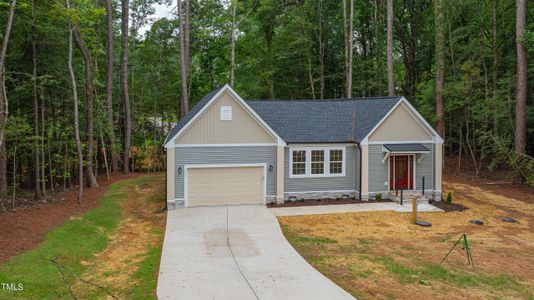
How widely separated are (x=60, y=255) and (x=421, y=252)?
368 inches

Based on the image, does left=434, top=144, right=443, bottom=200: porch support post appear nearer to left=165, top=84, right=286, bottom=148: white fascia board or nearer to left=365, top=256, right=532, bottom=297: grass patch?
left=165, top=84, right=286, bottom=148: white fascia board

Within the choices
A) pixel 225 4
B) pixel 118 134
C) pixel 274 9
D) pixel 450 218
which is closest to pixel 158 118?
pixel 118 134

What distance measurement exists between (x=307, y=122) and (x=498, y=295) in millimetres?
11350

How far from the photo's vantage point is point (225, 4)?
27844mm

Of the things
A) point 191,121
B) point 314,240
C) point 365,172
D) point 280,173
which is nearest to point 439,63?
point 365,172

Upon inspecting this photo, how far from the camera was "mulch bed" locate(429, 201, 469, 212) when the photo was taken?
1575cm

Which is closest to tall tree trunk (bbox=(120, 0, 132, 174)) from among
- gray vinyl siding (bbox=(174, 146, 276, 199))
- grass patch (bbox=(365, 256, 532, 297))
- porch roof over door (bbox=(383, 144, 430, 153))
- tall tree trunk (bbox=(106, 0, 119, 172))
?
tall tree trunk (bbox=(106, 0, 119, 172))

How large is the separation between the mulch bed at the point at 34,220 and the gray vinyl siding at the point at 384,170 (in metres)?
11.9

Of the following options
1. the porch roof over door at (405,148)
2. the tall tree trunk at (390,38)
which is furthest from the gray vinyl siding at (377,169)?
the tall tree trunk at (390,38)

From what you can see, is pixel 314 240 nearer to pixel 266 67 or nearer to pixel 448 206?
pixel 448 206

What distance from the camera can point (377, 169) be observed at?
17.0 metres

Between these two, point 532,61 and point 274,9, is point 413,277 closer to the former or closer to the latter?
point 532,61

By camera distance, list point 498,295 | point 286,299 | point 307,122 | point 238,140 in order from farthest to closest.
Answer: point 307,122 < point 238,140 < point 498,295 < point 286,299

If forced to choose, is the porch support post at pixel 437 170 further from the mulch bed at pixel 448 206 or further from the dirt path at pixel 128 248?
the dirt path at pixel 128 248
